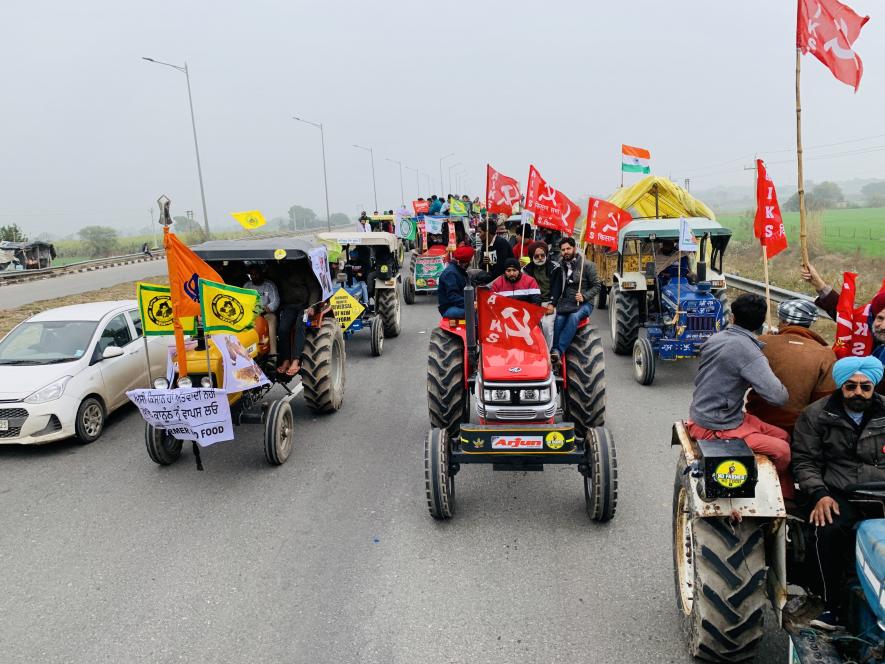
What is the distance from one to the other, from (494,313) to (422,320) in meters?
9.43

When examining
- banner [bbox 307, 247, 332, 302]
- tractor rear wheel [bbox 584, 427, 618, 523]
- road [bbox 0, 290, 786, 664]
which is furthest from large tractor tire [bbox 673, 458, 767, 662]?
banner [bbox 307, 247, 332, 302]

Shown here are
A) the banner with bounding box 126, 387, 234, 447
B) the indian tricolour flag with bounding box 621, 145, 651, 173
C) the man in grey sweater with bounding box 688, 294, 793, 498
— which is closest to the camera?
the man in grey sweater with bounding box 688, 294, 793, 498

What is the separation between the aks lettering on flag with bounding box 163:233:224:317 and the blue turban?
5.01 meters

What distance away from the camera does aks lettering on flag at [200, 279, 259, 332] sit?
5.89 metres

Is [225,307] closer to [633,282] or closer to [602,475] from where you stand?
[602,475]

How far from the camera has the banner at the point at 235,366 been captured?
6297mm

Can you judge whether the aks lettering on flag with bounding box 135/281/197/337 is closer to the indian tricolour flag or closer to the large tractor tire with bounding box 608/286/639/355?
the large tractor tire with bounding box 608/286/639/355

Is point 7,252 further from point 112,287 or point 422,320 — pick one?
point 422,320

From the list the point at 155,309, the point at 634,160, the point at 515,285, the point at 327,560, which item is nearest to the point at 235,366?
the point at 155,309

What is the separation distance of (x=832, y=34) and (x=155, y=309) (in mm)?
6567

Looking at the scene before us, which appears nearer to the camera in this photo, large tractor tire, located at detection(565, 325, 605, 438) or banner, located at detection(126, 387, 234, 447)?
banner, located at detection(126, 387, 234, 447)

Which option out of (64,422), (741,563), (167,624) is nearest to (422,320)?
(64,422)

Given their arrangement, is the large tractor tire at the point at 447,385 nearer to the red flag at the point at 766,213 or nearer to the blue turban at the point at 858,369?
the red flag at the point at 766,213

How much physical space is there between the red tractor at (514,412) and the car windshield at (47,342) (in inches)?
185
